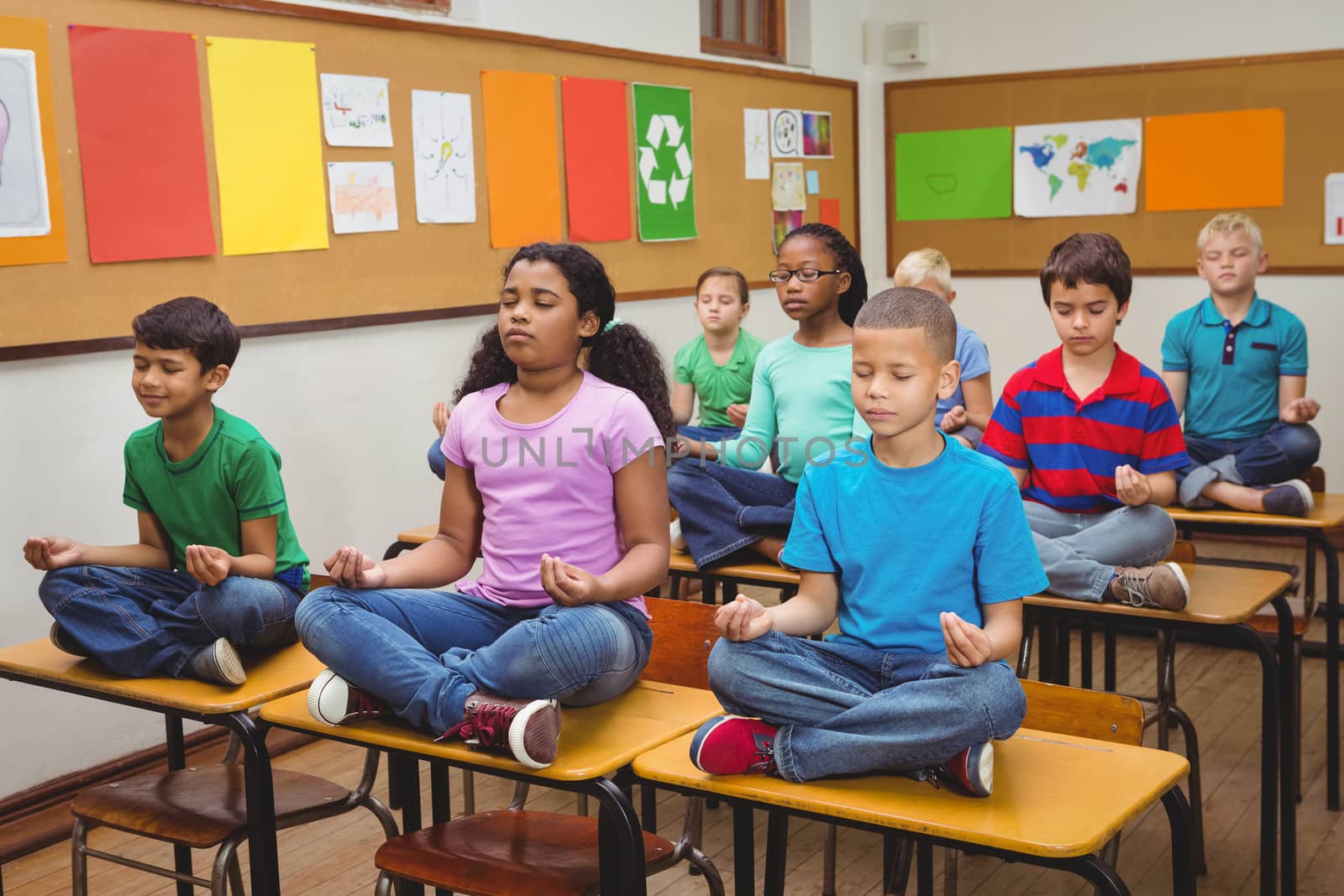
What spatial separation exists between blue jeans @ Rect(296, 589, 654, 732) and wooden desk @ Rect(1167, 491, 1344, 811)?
5.24 feet

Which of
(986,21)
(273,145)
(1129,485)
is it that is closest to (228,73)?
(273,145)

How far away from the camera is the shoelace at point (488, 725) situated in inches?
68.1

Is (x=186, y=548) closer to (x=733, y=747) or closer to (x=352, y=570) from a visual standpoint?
(x=352, y=570)

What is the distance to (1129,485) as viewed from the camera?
262 cm

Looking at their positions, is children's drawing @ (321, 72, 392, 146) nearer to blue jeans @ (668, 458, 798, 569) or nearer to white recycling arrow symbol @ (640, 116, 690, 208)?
white recycling arrow symbol @ (640, 116, 690, 208)

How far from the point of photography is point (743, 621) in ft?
5.56

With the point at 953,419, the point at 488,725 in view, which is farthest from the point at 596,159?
the point at 488,725

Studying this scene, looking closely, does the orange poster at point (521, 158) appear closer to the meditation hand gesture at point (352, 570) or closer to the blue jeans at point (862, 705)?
the meditation hand gesture at point (352, 570)

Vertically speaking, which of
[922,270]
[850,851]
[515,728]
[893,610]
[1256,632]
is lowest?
[850,851]

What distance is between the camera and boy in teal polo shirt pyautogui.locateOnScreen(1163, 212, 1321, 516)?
3609 mm

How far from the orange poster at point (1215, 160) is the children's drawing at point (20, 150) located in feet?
14.4

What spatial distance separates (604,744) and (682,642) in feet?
1.48

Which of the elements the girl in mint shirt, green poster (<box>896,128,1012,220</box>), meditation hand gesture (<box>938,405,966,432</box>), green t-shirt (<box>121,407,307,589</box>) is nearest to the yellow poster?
green t-shirt (<box>121,407,307,589</box>)

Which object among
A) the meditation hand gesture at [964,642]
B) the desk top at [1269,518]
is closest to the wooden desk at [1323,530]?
the desk top at [1269,518]
